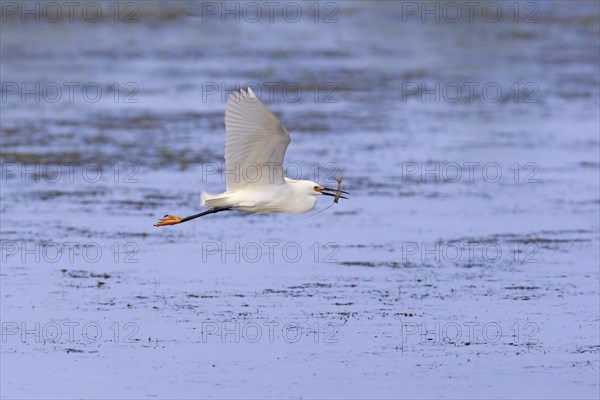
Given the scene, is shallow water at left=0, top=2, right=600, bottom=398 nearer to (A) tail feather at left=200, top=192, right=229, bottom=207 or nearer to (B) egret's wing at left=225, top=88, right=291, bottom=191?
(A) tail feather at left=200, top=192, right=229, bottom=207

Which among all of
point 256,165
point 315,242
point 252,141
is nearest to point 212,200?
point 256,165

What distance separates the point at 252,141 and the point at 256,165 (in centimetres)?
33

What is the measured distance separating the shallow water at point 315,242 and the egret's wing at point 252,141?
1223 mm

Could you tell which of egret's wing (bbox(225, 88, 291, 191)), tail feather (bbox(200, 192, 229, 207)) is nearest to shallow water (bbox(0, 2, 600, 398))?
tail feather (bbox(200, 192, 229, 207))

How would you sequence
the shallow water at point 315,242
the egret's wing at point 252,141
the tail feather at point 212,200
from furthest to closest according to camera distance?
the tail feather at point 212,200 → the shallow water at point 315,242 → the egret's wing at point 252,141

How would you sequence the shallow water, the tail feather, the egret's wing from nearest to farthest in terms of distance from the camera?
the egret's wing → the shallow water → the tail feather

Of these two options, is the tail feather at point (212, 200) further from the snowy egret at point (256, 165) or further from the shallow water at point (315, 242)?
the shallow water at point (315, 242)

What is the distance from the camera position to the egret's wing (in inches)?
387

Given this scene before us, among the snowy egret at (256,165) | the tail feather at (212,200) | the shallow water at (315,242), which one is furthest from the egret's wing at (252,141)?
the shallow water at (315,242)

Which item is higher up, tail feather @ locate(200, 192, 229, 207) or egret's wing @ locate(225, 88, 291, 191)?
egret's wing @ locate(225, 88, 291, 191)

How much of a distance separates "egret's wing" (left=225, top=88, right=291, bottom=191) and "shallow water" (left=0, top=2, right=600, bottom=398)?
4.01 feet

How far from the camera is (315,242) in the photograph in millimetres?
14273

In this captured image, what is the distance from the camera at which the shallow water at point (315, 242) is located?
1012 centimetres

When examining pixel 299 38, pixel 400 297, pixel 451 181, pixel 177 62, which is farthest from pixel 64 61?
pixel 400 297
